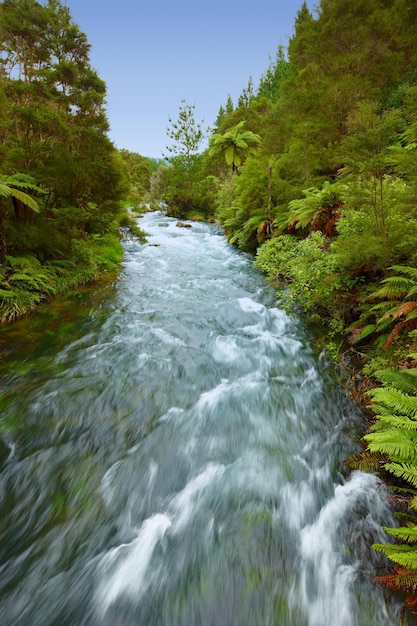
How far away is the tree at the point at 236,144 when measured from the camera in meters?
22.2

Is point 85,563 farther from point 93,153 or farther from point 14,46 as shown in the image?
point 14,46

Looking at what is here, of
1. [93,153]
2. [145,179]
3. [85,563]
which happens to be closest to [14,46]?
[93,153]

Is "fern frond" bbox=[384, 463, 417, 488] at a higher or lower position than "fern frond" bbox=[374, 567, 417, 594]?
higher

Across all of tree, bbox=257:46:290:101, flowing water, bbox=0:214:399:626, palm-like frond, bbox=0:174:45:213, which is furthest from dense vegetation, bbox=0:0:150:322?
tree, bbox=257:46:290:101

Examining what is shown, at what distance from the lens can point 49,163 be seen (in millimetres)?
7727

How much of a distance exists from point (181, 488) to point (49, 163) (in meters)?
8.37

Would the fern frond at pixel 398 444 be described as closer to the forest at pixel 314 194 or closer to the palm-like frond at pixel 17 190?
the forest at pixel 314 194

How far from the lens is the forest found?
12.0 feet

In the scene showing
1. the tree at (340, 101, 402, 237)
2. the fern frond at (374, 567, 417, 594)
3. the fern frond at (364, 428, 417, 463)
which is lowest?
the fern frond at (374, 567, 417, 594)

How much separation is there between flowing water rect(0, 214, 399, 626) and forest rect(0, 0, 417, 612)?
20.3 inches

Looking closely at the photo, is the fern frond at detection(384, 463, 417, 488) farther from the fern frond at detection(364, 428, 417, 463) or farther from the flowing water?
the flowing water

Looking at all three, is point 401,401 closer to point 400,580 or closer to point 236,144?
point 400,580

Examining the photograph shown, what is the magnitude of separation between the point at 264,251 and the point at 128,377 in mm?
6874

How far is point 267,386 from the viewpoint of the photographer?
4586mm
